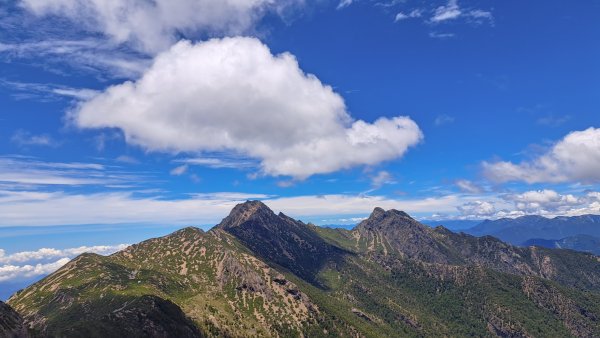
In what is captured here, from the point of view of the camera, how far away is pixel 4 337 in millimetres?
177250

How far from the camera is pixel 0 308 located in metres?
192

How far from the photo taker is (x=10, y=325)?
188125mm

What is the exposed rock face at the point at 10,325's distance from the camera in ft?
595

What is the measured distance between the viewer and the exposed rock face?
181375 mm

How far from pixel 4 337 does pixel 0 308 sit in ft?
67.2

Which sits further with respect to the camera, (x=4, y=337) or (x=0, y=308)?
(x=0, y=308)
